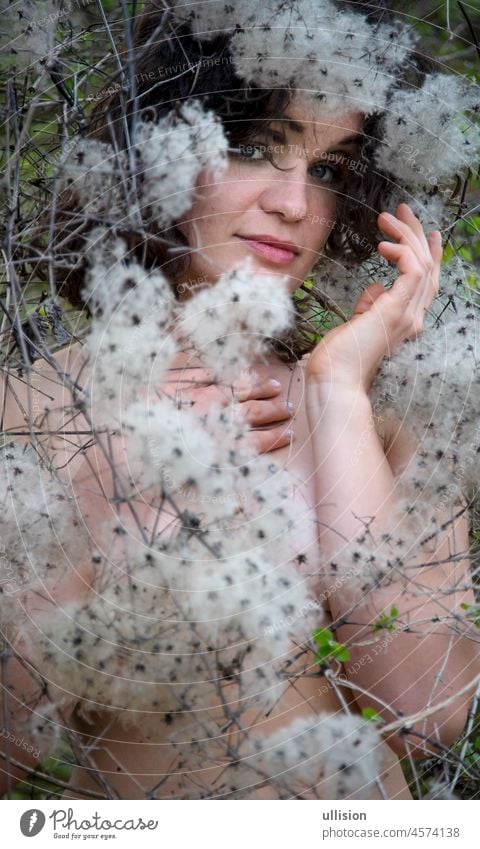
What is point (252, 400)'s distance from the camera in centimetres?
98

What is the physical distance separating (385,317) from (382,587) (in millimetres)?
309

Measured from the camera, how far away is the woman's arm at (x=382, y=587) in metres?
0.89

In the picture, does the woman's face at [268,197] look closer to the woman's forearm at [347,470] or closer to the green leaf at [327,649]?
the woman's forearm at [347,470]

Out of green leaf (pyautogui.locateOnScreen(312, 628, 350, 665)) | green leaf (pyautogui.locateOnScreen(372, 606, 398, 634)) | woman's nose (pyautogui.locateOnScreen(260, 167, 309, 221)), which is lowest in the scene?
green leaf (pyautogui.locateOnScreen(312, 628, 350, 665))

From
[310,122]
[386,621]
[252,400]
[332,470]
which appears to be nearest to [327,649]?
[386,621]

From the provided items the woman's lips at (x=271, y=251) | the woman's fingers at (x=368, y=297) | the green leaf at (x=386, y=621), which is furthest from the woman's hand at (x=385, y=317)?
the green leaf at (x=386, y=621)

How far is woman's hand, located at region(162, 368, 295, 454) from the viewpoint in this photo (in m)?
0.92

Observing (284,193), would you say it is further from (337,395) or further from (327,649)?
(327,649)

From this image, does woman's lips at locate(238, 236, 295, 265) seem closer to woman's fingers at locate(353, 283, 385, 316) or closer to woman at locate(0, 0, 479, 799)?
woman at locate(0, 0, 479, 799)

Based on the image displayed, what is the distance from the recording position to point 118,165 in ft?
3.02

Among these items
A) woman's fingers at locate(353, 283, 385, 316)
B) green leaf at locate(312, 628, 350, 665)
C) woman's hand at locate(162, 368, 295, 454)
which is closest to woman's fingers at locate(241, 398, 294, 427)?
woman's hand at locate(162, 368, 295, 454)

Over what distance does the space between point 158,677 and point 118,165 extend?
0.56 m
